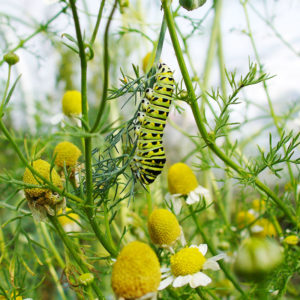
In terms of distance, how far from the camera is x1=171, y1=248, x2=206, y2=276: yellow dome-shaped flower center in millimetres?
551

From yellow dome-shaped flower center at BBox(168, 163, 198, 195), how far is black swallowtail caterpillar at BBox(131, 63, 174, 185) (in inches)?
7.6

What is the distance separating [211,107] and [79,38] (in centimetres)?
38

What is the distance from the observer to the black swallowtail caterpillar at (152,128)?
512mm

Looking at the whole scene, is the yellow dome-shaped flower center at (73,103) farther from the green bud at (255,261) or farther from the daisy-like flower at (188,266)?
the green bud at (255,261)

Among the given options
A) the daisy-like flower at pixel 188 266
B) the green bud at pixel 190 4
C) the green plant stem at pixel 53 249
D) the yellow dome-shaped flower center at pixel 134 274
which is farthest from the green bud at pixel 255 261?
the green plant stem at pixel 53 249

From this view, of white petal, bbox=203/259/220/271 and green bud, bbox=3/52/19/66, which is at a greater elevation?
green bud, bbox=3/52/19/66

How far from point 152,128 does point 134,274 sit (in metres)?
0.23

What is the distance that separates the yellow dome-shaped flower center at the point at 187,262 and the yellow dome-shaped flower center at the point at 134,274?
19cm

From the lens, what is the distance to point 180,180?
718 mm

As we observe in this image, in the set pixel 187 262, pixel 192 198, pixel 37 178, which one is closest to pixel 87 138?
pixel 37 178

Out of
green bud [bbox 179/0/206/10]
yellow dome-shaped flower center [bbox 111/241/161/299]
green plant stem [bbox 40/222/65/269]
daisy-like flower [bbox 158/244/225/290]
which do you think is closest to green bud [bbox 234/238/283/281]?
yellow dome-shaped flower center [bbox 111/241/161/299]

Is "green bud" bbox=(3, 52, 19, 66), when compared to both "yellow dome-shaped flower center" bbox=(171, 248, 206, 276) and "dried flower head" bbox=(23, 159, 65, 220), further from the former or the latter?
"yellow dome-shaped flower center" bbox=(171, 248, 206, 276)

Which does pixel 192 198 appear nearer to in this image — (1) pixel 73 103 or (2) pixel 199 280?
(2) pixel 199 280

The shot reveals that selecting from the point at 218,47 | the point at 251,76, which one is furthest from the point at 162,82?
the point at 218,47
